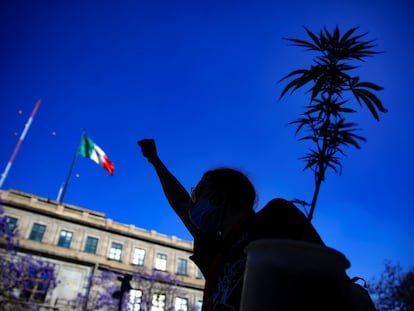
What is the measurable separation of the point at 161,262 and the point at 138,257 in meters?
2.34

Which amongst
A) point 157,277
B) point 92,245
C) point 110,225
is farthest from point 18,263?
point 157,277

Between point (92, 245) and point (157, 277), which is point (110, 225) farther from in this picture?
point (157, 277)

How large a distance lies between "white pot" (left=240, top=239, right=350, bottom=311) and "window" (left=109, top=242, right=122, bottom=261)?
27.8m

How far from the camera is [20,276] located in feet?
62.0

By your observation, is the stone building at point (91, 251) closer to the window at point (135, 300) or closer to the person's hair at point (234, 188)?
the window at point (135, 300)

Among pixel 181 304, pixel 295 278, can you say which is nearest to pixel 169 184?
pixel 295 278

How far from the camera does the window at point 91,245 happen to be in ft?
81.5

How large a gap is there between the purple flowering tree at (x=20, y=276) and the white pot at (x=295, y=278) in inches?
852

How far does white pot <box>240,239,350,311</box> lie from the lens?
0.86 meters

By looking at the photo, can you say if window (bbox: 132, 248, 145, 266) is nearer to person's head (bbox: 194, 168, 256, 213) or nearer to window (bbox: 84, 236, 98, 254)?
window (bbox: 84, 236, 98, 254)

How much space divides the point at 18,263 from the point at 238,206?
2308 cm

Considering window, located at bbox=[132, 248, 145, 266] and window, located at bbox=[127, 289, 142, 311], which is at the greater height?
window, located at bbox=[132, 248, 145, 266]

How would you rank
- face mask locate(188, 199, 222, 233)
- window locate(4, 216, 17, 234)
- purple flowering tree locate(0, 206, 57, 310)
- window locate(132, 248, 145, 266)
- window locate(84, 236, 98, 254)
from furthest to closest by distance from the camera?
window locate(132, 248, 145, 266)
window locate(84, 236, 98, 254)
window locate(4, 216, 17, 234)
purple flowering tree locate(0, 206, 57, 310)
face mask locate(188, 199, 222, 233)

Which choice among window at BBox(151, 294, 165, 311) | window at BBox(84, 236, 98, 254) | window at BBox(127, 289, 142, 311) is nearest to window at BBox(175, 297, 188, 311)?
window at BBox(151, 294, 165, 311)
